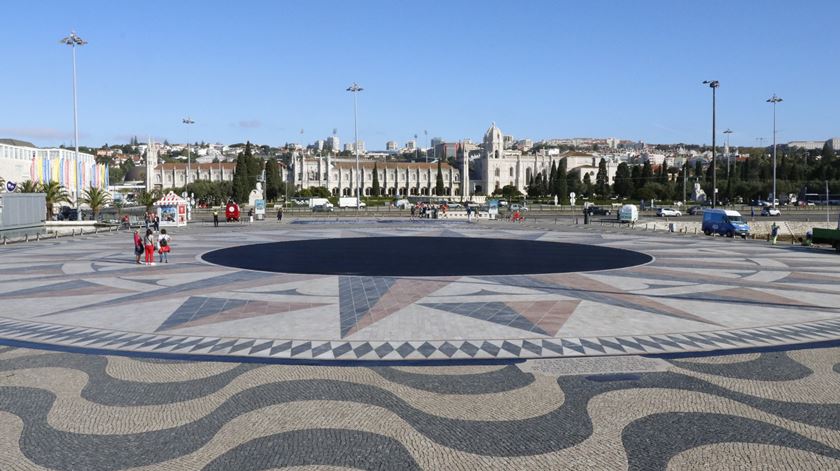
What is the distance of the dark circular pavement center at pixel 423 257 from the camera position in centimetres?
2153

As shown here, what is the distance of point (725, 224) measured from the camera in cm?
3878

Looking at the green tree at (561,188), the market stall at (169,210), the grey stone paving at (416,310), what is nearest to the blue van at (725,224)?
the grey stone paving at (416,310)

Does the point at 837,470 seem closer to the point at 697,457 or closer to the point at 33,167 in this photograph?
the point at 697,457

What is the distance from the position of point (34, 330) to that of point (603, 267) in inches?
677

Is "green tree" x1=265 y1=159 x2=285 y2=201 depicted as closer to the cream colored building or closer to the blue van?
the cream colored building

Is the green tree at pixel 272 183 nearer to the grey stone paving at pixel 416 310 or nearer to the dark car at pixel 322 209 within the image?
the dark car at pixel 322 209

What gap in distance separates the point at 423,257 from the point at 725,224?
22907 millimetres

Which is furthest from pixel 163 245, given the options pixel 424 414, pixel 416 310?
pixel 424 414

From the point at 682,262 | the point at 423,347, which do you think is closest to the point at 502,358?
the point at 423,347

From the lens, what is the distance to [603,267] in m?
22.4

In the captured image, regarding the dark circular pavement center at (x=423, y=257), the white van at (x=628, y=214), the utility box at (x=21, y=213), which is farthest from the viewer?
the white van at (x=628, y=214)

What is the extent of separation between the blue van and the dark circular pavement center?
13.2m

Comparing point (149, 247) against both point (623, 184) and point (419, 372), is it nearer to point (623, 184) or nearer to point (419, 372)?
point (419, 372)

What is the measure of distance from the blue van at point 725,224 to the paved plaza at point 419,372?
19.8 meters
